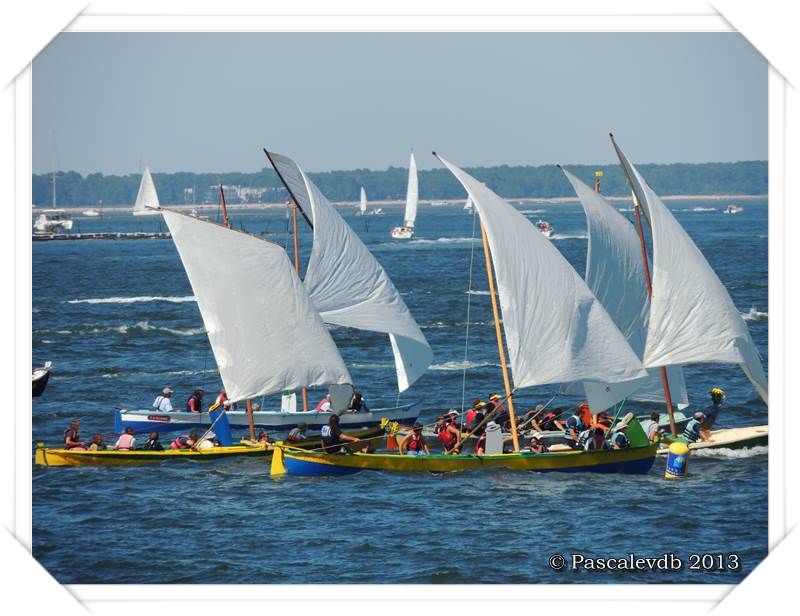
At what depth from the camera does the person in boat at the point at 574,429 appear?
123 ft

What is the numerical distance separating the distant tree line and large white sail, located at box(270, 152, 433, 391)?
17.6 feet

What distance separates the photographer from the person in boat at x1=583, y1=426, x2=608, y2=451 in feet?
119

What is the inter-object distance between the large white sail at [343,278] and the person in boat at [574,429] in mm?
4983

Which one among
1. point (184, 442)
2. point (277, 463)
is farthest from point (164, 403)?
point (277, 463)

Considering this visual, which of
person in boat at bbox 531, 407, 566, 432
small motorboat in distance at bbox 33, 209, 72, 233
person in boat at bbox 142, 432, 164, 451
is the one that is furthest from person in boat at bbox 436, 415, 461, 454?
small motorboat in distance at bbox 33, 209, 72, 233

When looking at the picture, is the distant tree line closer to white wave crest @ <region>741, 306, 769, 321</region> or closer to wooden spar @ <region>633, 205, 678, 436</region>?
wooden spar @ <region>633, 205, 678, 436</region>

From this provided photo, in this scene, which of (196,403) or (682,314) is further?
(196,403)

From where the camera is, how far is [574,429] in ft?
125

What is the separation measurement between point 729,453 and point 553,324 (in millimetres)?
6313

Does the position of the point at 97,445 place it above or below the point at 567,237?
→ below

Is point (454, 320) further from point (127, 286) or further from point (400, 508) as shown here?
point (400, 508)

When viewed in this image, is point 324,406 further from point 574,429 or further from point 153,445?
point 574,429

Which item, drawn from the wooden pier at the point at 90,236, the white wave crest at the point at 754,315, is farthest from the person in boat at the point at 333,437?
the wooden pier at the point at 90,236
